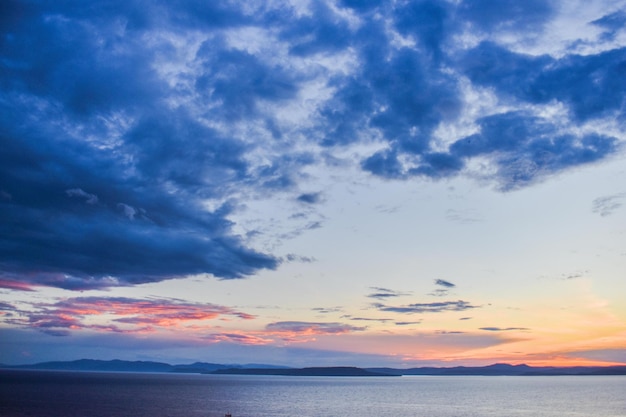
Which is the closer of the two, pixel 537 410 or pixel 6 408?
pixel 6 408

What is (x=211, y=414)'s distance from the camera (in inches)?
4577

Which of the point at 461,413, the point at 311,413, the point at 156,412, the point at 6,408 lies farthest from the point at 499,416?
the point at 6,408

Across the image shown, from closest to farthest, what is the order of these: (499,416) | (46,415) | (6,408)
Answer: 1. (46,415)
2. (6,408)
3. (499,416)

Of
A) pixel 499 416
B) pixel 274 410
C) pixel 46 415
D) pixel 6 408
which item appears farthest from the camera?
pixel 274 410

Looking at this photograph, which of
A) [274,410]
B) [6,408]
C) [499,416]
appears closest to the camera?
[6,408]

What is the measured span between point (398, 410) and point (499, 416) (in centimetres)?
2648

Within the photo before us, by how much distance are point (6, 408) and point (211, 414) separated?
150ft

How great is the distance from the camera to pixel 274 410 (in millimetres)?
132000

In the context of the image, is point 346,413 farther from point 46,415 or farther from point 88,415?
point 46,415

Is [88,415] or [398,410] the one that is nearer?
[88,415]

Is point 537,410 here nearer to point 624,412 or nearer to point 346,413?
point 624,412

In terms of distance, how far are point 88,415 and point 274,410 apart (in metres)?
46.3

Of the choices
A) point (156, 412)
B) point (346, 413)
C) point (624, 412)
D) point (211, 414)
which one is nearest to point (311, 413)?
point (346, 413)

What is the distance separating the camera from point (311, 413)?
12569 centimetres
